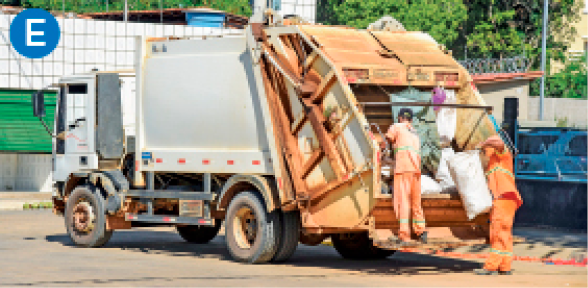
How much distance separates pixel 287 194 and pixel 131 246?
12.4 ft

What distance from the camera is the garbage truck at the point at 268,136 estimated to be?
1225 cm

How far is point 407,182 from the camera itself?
39.4ft

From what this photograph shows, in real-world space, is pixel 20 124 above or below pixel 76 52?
below

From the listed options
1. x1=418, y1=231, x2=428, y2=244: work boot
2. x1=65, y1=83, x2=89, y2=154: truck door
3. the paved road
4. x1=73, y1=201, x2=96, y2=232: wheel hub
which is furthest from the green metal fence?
x1=418, y1=231, x2=428, y2=244: work boot

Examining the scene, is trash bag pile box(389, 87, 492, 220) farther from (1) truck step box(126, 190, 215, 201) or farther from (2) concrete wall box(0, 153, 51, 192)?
(2) concrete wall box(0, 153, 51, 192)

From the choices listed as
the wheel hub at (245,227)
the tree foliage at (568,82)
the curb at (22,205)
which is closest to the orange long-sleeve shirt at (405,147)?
the wheel hub at (245,227)

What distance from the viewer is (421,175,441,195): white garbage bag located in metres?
12.5

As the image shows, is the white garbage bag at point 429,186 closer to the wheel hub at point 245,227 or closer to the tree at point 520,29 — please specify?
the wheel hub at point 245,227

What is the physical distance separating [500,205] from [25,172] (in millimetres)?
16847

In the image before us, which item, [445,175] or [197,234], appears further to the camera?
[197,234]

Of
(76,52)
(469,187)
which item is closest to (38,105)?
(469,187)

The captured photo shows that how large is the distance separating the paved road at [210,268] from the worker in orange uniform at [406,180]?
0.56 metres

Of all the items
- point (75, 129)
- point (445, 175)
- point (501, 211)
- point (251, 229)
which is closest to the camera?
point (501, 211)

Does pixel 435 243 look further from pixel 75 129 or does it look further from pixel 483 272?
pixel 75 129
